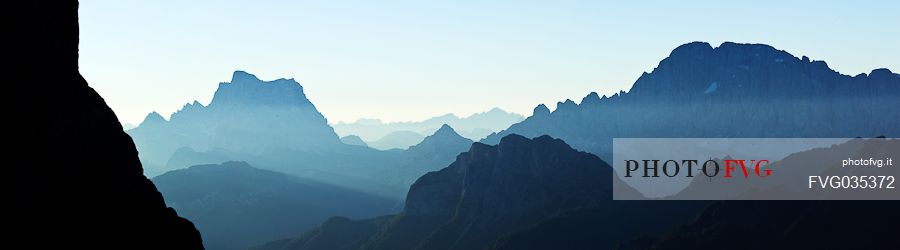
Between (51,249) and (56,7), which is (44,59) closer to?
(56,7)

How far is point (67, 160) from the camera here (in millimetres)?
54531

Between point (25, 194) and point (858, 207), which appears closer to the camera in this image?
point (25, 194)

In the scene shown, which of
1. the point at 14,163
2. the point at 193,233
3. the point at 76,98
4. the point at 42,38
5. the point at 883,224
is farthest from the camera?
the point at 883,224

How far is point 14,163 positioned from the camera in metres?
48.3

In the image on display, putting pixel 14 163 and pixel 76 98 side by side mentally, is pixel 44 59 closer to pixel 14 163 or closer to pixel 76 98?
pixel 76 98

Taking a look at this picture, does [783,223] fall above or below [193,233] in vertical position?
Result: above

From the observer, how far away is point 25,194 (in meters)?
48.4

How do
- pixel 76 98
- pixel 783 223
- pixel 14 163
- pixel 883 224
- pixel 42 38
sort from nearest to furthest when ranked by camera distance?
pixel 14 163 → pixel 42 38 → pixel 76 98 → pixel 883 224 → pixel 783 223

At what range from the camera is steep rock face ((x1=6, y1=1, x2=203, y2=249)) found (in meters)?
49.6

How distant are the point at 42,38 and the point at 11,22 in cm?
408

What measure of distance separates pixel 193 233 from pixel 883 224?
527 feet

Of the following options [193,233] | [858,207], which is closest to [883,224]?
[858,207]

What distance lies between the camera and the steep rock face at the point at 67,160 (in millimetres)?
49594

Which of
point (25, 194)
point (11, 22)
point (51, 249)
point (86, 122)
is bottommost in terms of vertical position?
point (51, 249)
